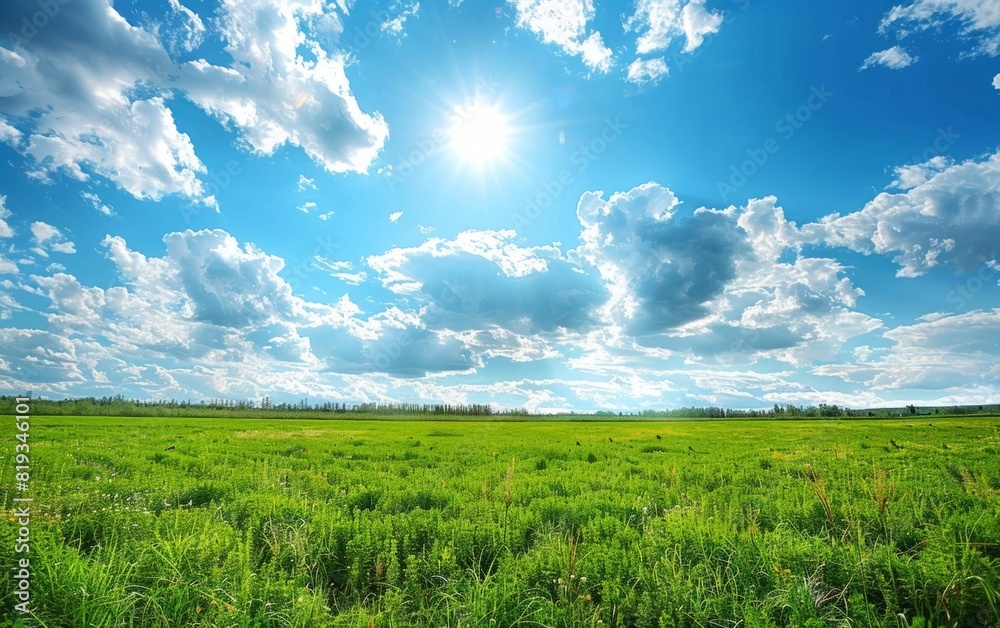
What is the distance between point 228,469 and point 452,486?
7.19 metres

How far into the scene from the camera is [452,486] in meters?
10.9

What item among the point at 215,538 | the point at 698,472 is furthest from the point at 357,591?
the point at 698,472

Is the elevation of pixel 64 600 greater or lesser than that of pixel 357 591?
greater

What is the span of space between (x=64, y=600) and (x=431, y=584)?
11.2 ft

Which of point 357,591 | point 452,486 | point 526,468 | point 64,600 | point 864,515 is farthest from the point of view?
point 526,468

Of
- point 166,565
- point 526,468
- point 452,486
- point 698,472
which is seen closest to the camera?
point 166,565

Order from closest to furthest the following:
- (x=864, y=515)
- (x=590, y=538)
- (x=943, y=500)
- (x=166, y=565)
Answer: (x=166, y=565) < (x=590, y=538) < (x=864, y=515) < (x=943, y=500)

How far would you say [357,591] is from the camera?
539 centimetres

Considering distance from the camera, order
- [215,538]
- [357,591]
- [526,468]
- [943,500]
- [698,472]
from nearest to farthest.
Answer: [357,591]
[215,538]
[943,500]
[698,472]
[526,468]

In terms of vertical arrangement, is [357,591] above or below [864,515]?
below

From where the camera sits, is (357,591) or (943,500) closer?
(357,591)

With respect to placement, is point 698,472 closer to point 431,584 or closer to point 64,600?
point 431,584

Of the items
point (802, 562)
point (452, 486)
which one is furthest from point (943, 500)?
point (452, 486)

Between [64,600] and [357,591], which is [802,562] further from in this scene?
[64,600]
